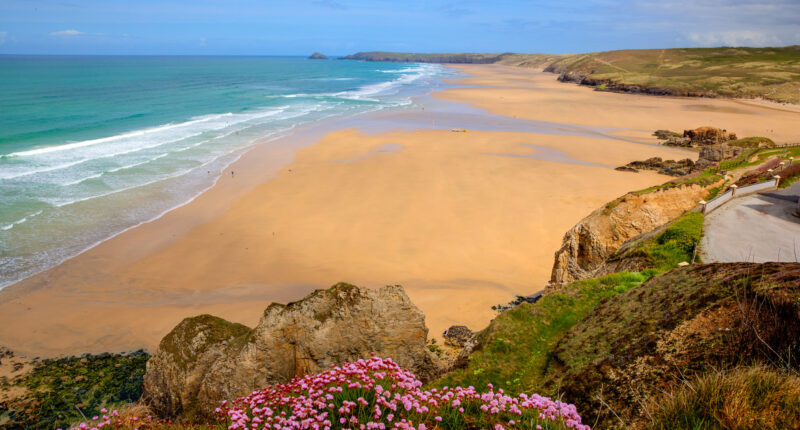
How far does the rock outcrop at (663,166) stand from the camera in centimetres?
2969

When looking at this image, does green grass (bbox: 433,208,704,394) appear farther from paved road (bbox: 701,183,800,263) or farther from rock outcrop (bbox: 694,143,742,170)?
rock outcrop (bbox: 694,143,742,170)

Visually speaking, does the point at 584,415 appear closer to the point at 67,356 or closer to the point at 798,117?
the point at 67,356

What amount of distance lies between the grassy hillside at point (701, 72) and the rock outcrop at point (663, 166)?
60.3 m

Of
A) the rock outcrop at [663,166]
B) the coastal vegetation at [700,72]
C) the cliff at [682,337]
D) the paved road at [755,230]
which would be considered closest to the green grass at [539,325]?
the paved road at [755,230]

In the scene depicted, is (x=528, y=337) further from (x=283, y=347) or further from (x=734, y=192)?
(x=734, y=192)

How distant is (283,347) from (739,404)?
22.2ft

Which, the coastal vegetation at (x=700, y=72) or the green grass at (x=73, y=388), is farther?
the coastal vegetation at (x=700, y=72)

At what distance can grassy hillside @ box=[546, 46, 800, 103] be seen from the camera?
266 feet

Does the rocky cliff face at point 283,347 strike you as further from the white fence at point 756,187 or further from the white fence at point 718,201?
the white fence at point 756,187

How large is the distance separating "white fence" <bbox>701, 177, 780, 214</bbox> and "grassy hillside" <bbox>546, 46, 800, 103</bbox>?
7910cm

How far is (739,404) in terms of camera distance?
3162mm

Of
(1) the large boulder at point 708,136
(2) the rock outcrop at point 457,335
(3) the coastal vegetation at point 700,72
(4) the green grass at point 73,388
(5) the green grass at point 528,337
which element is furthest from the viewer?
Answer: (3) the coastal vegetation at point 700,72

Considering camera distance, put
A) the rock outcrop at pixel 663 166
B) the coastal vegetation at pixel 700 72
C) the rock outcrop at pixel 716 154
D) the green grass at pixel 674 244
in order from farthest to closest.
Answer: the coastal vegetation at pixel 700 72, the rock outcrop at pixel 663 166, the rock outcrop at pixel 716 154, the green grass at pixel 674 244

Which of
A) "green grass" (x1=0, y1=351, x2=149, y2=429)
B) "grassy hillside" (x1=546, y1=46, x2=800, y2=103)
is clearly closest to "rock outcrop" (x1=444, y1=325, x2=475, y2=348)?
"green grass" (x1=0, y1=351, x2=149, y2=429)
